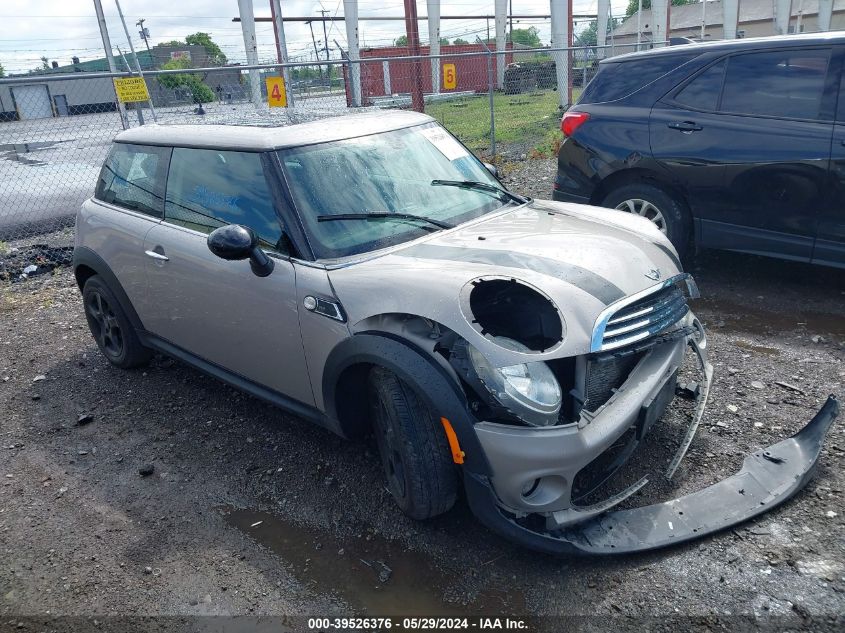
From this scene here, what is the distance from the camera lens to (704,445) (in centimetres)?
341

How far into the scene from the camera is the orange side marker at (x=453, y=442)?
2625mm

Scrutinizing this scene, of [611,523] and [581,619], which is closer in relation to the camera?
[581,619]

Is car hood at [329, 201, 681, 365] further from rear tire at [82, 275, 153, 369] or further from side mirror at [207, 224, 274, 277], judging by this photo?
rear tire at [82, 275, 153, 369]

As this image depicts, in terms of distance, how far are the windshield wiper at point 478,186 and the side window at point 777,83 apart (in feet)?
7.89

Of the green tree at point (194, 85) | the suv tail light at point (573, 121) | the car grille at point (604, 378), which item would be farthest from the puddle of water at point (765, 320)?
the green tree at point (194, 85)

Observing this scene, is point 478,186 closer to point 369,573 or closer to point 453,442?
point 453,442

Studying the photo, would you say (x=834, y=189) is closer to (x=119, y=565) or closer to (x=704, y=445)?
(x=704, y=445)

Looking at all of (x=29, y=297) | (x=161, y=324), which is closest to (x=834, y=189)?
(x=161, y=324)

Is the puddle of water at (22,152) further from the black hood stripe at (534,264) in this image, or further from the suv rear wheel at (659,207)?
the black hood stripe at (534,264)

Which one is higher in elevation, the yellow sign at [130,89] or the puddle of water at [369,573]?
the yellow sign at [130,89]

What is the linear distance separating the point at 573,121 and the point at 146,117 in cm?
1104

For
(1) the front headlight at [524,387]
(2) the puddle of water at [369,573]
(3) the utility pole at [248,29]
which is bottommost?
(2) the puddle of water at [369,573]

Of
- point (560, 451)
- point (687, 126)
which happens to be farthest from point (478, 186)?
point (687, 126)

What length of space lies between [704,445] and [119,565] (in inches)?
114
